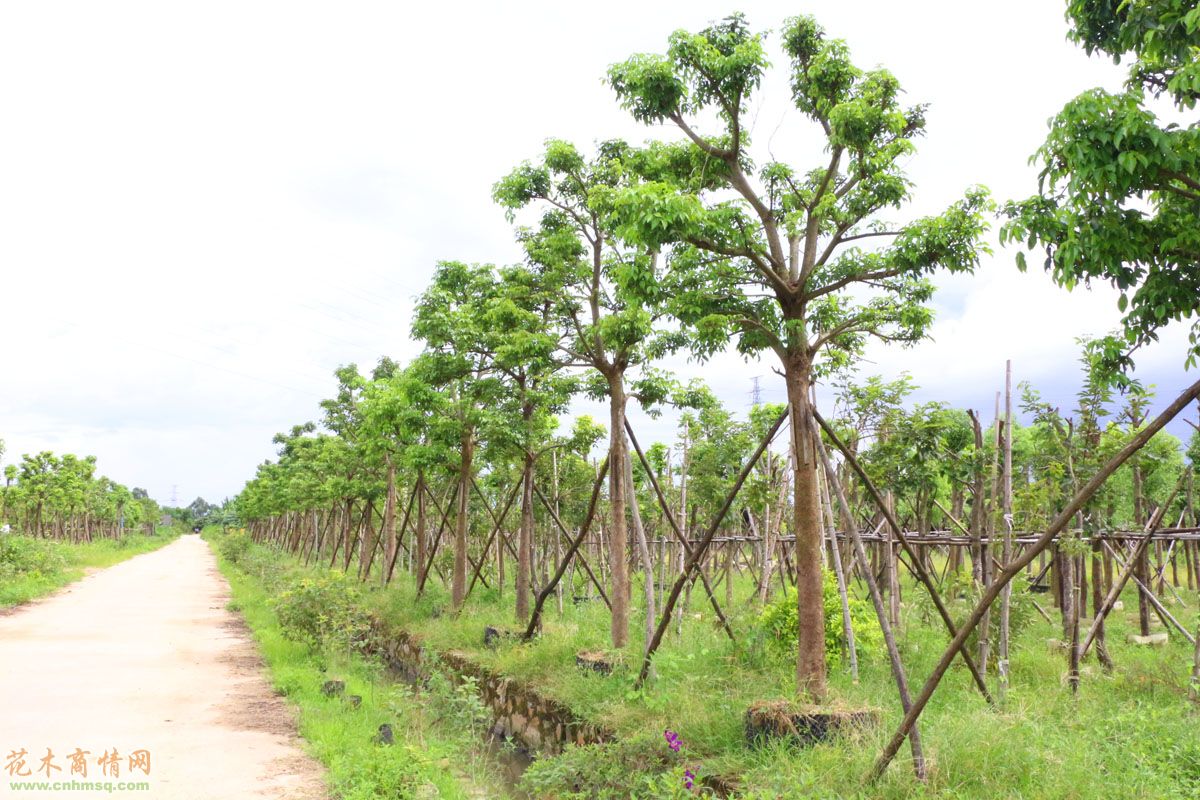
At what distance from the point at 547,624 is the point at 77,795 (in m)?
7.73

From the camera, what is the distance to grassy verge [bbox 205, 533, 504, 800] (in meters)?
6.95

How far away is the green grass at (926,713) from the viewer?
569 cm

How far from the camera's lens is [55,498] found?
42469 millimetres

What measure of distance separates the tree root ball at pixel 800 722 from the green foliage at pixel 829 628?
7.32 feet

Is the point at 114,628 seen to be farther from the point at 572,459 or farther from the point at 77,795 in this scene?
the point at 77,795

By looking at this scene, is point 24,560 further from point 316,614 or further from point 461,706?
point 461,706

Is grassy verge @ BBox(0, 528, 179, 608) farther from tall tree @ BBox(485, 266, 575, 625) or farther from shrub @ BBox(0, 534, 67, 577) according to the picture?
tall tree @ BBox(485, 266, 575, 625)

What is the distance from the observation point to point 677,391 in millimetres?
11695

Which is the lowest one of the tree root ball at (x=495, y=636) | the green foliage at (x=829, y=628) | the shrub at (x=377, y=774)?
the shrub at (x=377, y=774)

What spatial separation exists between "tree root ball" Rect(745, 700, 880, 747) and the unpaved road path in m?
3.66

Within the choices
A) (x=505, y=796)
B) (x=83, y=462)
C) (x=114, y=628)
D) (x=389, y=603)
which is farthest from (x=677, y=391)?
(x=83, y=462)

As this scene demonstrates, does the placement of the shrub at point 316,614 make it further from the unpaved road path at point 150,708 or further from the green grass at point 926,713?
the green grass at point 926,713

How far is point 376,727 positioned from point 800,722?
480cm

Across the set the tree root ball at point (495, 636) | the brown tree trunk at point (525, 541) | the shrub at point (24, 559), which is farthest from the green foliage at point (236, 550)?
the tree root ball at point (495, 636)
